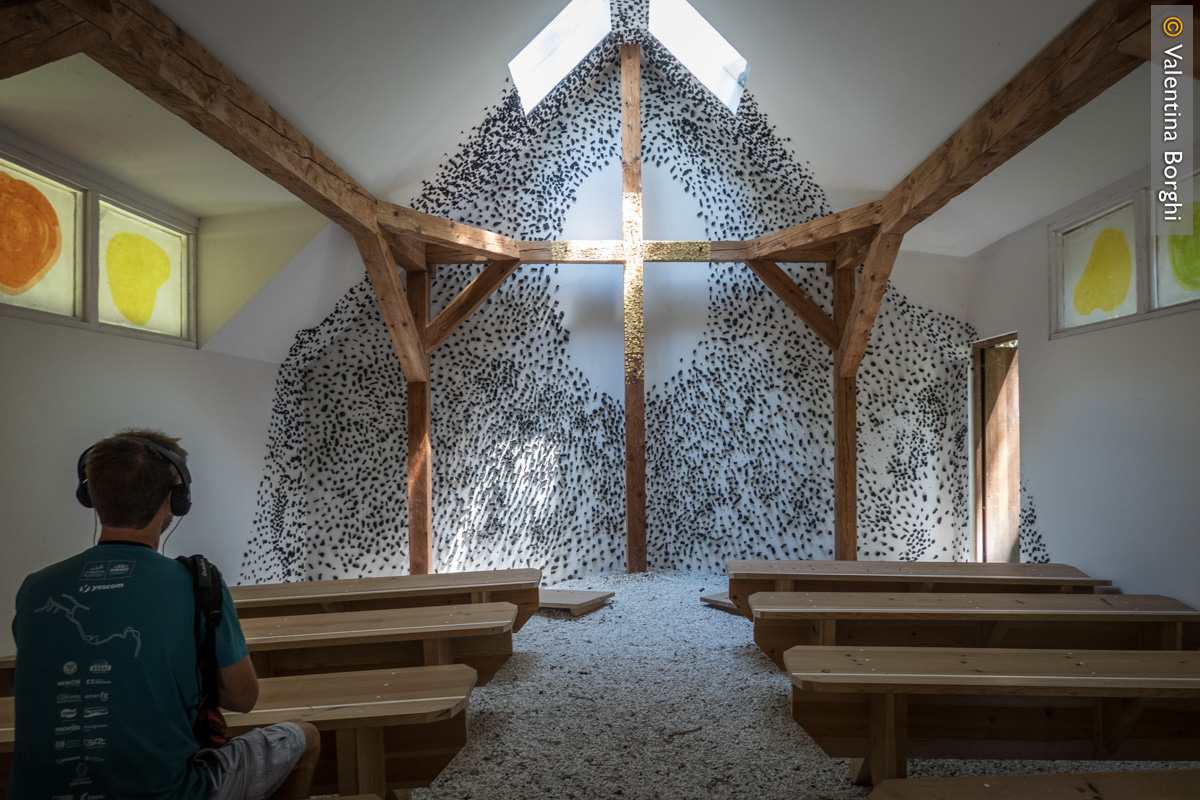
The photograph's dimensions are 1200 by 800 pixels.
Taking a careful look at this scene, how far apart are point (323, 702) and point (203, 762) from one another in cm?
49

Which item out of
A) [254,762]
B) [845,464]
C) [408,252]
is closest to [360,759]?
[254,762]

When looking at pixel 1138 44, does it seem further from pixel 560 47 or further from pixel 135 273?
pixel 135 273

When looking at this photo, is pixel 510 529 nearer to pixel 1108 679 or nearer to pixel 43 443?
pixel 43 443

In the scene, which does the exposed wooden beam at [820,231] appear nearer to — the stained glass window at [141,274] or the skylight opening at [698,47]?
the skylight opening at [698,47]

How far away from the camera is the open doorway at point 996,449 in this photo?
5.39 meters

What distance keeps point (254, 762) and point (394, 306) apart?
12.1ft

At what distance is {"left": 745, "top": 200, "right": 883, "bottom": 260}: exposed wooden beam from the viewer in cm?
459

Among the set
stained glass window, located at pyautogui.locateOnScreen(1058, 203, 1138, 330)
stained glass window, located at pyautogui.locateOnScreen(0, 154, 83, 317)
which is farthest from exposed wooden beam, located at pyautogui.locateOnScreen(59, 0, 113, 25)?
stained glass window, located at pyautogui.locateOnScreen(1058, 203, 1138, 330)

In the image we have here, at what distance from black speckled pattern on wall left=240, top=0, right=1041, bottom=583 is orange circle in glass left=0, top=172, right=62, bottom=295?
6.62 feet

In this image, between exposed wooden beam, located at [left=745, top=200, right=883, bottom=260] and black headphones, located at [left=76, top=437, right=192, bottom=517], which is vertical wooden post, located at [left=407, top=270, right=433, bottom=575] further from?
black headphones, located at [left=76, top=437, right=192, bottom=517]

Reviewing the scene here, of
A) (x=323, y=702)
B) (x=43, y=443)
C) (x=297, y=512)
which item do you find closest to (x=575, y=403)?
(x=297, y=512)

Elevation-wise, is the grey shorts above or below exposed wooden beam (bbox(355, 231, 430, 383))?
below

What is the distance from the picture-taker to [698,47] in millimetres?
5762

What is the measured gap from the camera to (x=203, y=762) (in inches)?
53.7
